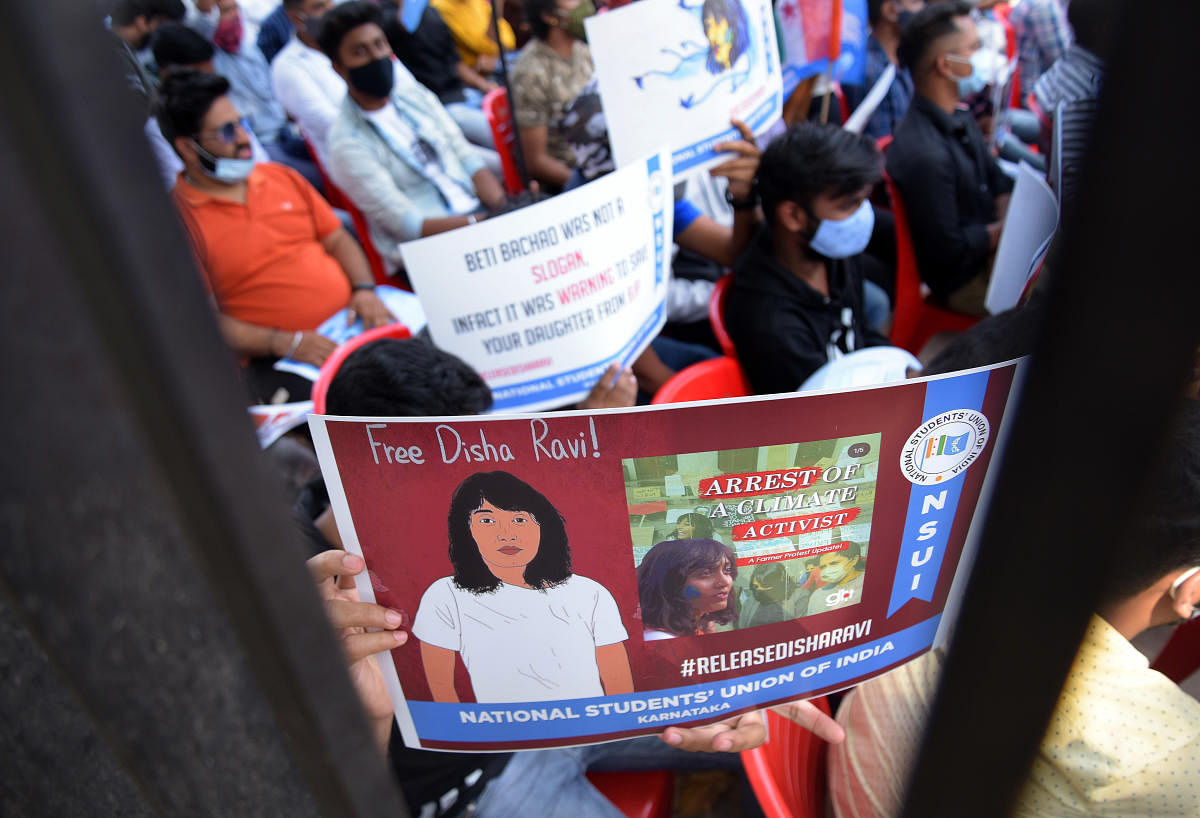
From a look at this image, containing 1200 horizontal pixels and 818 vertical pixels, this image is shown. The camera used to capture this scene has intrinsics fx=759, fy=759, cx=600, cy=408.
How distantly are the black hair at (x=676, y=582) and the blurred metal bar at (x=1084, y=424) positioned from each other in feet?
1.08

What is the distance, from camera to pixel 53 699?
70 centimetres

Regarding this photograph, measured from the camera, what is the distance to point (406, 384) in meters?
1.25

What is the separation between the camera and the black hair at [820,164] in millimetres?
1796

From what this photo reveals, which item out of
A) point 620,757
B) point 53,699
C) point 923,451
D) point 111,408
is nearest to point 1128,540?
point 923,451

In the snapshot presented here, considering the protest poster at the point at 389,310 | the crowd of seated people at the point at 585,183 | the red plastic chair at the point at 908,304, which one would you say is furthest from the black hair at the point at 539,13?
the red plastic chair at the point at 908,304

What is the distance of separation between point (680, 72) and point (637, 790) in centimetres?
159

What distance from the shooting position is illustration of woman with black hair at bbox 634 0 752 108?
6.09 feet

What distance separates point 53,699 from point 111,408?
459 millimetres

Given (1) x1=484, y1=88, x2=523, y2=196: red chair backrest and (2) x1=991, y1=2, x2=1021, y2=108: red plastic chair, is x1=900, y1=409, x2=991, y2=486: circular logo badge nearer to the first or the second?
(1) x1=484, y1=88, x2=523, y2=196: red chair backrest

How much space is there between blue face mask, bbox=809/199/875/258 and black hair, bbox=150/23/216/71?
2.44 metres

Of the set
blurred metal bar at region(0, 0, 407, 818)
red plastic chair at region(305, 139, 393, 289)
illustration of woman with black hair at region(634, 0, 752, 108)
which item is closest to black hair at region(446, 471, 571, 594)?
blurred metal bar at region(0, 0, 407, 818)

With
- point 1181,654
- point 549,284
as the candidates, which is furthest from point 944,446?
point 1181,654

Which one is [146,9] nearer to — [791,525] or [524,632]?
[524,632]

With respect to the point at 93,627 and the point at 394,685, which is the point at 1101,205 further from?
the point at 394,685
